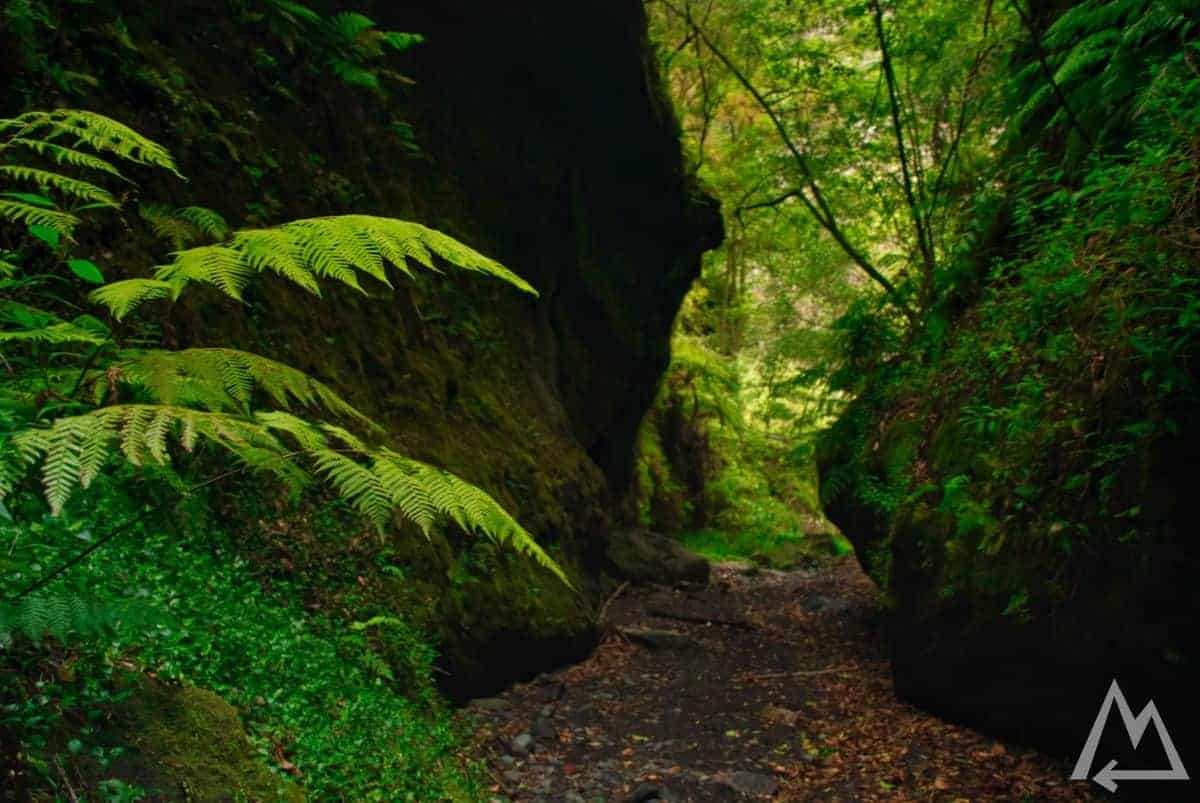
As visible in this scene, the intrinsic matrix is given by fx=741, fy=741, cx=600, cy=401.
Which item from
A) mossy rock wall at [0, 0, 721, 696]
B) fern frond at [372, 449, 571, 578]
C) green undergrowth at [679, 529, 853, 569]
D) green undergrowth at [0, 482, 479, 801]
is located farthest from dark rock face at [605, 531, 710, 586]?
fern frond at [372, 449, 571, 578]

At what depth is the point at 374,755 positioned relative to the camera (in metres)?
3.47

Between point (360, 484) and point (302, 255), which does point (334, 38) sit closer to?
point (302, 255)

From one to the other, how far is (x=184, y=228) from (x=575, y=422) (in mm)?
7657

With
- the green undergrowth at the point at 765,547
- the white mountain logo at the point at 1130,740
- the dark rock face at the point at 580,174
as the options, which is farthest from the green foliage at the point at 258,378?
the green undergrowth at the point at 765,547

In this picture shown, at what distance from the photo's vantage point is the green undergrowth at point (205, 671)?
2.05 metres

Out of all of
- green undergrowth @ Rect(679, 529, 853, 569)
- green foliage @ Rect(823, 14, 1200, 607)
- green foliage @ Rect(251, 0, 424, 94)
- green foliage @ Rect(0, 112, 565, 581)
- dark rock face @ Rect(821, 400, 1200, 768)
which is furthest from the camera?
green undergrowth @ Rect(679, 529, 853, 569)

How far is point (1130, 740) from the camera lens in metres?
3.98

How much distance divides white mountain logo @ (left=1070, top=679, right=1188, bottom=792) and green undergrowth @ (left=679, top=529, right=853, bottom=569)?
10701 mm

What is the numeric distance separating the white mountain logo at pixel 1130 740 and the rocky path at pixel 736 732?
0.13 metres

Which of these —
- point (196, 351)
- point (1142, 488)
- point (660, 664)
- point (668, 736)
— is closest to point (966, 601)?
point (1142, 488)

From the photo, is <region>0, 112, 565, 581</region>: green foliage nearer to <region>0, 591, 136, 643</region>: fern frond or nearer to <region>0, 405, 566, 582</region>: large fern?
<region>0, 405, 566, 582</region>: large fern

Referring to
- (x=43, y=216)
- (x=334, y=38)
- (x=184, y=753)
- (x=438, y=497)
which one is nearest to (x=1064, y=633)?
(x=438, y=497)

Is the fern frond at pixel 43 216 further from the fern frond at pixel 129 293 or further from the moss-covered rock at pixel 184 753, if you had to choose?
the moss-covered rock at pixel 184 753

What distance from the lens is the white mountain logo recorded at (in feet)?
12.5
